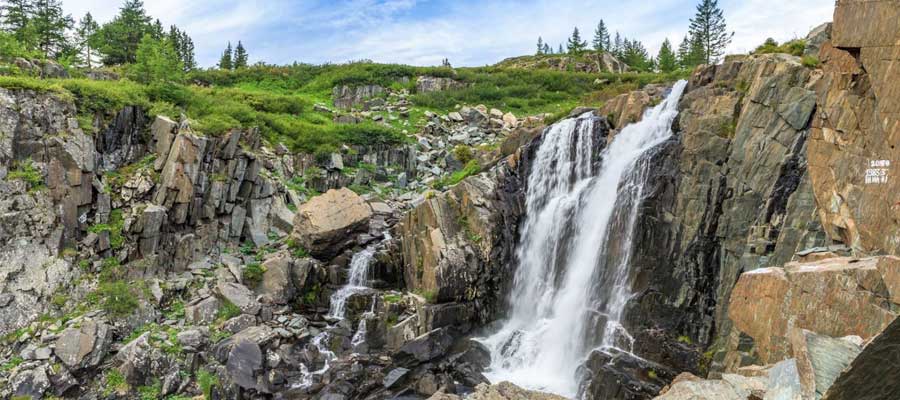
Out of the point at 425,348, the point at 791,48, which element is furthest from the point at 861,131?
the point at 425,348

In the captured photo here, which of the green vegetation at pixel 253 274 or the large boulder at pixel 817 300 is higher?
the large boulder at pixel 817 300

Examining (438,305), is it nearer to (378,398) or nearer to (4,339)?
(378,398)

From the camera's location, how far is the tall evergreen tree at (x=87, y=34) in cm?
4722

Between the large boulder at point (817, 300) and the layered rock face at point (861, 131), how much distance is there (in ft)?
5.24

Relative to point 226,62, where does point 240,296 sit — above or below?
below

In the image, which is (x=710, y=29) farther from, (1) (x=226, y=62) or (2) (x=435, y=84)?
(1) (x=226, y=62)

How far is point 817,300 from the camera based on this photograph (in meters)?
9.73

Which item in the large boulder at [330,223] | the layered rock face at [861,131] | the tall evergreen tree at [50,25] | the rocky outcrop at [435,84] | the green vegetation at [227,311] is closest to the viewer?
the layered rock face at [861,131]

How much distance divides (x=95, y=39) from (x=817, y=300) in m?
60.8

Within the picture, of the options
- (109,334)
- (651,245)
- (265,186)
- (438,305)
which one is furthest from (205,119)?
(651,245)

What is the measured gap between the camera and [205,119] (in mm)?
28031

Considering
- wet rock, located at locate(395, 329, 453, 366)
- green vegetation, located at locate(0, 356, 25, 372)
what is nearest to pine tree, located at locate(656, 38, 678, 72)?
wet rock, located at locate(395, 329, 453, 366)

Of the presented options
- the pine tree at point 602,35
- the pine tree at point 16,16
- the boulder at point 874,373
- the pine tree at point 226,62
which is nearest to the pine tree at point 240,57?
the pine tree at point 226,62

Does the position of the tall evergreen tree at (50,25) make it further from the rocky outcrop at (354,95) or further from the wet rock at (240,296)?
the wet rock at (240,296)
